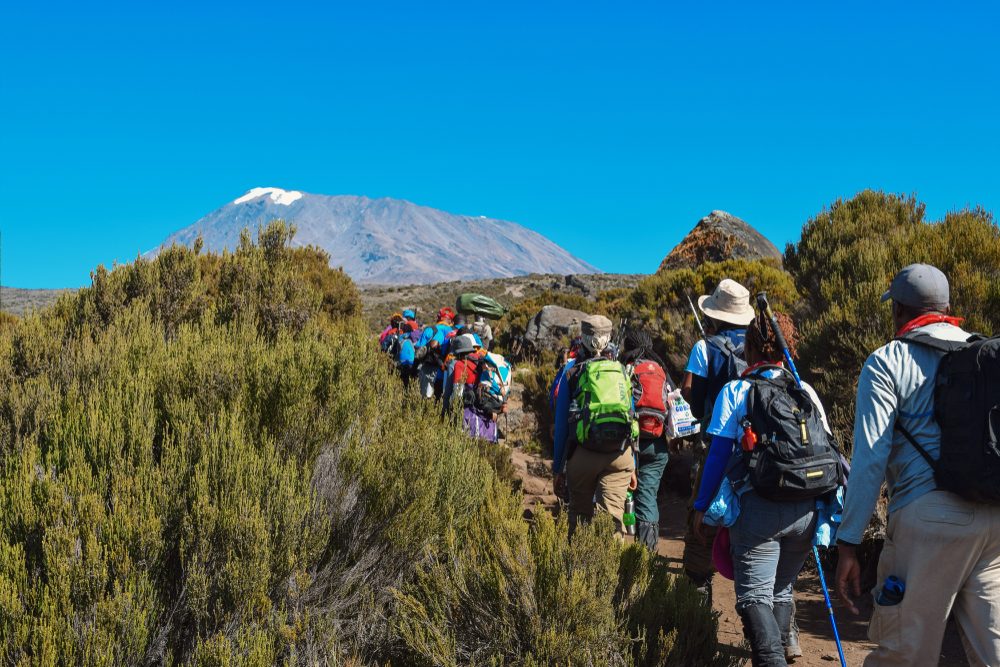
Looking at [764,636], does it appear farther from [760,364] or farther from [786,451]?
[760,364]

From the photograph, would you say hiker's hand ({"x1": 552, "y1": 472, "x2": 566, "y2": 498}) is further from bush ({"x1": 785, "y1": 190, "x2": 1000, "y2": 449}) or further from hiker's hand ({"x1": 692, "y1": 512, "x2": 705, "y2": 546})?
bush ({"x1": 785, "y1": 190, "x2": 1000, "y2": 449})

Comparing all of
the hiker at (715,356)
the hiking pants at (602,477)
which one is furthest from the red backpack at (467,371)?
the hiker at (715,356)

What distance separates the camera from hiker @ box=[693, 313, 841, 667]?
8.58 feet

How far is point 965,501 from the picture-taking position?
6.96 feet

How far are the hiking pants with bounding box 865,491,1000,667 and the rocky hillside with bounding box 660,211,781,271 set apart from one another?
47.2 feet

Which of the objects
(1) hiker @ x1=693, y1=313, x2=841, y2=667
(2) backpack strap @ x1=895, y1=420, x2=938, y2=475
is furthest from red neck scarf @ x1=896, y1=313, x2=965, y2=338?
(1) hiker @ x1=693, y1=313, x2=841, y2=667

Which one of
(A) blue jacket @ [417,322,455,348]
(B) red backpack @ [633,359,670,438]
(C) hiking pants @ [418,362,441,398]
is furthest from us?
(C) hiking pants @ [418,362,441,398]

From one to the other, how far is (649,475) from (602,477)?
0.78 metres

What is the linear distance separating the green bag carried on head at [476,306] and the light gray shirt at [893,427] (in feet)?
17.9

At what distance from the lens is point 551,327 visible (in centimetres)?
1622

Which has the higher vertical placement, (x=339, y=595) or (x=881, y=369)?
(x=881, y=369)

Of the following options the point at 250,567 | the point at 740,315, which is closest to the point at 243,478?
the point at 250,567

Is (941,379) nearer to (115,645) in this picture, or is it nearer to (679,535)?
(115,645)

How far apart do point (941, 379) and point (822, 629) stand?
300 cm
